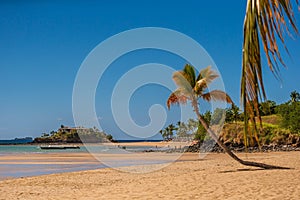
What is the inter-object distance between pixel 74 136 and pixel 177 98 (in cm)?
14030

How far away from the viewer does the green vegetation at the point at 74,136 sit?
154750 mm

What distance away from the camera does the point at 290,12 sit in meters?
1.73

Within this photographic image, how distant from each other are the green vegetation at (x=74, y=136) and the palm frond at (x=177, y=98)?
137m

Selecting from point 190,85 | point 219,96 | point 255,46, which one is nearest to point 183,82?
point 190,85

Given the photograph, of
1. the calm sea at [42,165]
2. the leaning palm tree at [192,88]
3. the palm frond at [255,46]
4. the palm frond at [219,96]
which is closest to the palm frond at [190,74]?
the leaning palm tree at [192,88]

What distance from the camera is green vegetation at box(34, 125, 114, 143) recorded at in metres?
155

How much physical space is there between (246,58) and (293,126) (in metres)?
50.4

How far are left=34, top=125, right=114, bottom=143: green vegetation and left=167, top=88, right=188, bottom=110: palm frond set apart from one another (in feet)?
→ 451

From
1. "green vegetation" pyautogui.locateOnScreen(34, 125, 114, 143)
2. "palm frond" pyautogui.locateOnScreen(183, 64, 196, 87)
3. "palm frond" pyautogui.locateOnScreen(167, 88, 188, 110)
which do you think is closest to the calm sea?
"palm frond" pyautogui.locateOnScreen(167, 88, 188, 110)

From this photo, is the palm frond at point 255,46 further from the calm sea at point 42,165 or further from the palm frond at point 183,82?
the calm sea at point 42,165

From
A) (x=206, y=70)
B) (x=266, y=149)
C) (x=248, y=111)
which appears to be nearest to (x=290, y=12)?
(x=248, y=111)

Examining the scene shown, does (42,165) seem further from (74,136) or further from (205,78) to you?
(74,136)

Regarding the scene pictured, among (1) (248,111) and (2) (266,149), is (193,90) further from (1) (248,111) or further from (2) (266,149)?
(2) (266,149)

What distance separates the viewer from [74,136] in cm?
15462
